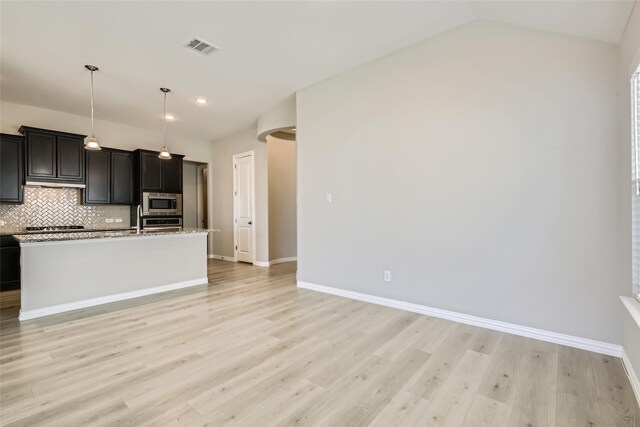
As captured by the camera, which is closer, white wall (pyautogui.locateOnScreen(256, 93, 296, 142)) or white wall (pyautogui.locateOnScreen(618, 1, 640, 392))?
white wall (pyautogui.locateOnScreen(618, 1, 640, 392))

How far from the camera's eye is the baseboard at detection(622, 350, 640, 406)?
191 centimetres

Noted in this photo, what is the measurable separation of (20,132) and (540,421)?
7.38 m

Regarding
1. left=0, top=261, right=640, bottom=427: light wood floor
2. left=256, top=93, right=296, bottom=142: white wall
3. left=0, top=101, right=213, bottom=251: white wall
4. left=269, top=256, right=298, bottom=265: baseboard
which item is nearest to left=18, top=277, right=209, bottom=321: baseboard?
left=0, top=261, right=640, bottom=427: light wood floor

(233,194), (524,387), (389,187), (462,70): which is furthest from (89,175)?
(524,387)

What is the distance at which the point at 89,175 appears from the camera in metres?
5.43

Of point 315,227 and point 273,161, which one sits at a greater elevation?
point 273,161

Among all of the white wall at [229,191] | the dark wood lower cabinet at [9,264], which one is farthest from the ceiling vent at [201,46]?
the dark wood lower cabinet at [9,264]

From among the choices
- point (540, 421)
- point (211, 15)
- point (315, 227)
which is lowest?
point (540, 421)

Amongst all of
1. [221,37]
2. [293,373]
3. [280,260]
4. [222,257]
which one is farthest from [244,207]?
[293,373]

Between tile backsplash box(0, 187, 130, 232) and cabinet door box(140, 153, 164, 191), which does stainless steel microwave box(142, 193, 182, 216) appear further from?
tile backsplash box(0, 187, 130, 232)

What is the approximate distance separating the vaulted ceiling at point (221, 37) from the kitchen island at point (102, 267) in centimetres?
216

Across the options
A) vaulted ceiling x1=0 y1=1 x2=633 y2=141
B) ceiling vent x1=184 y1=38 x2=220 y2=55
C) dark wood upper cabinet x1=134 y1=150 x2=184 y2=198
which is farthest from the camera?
dark wood upper cabinet x1=134 y1=150 x2=184 y2=198

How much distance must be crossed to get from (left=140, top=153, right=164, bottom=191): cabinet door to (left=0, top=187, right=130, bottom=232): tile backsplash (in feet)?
2.57

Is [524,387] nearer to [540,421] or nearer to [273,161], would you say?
[540,421]
